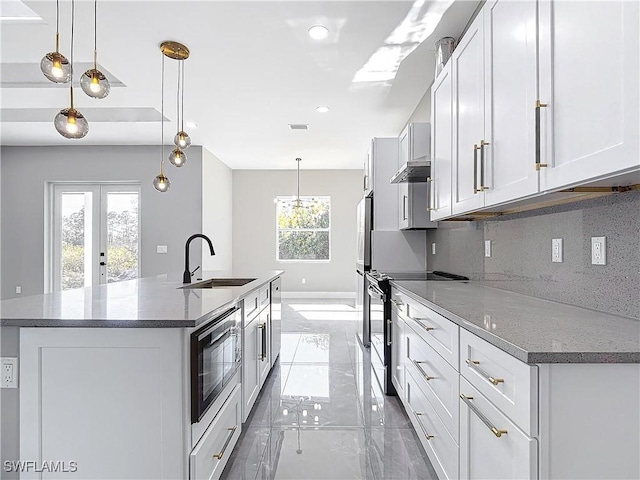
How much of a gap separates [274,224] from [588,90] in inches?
320

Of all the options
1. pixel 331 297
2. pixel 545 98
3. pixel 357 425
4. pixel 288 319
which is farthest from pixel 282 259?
pixel 545 98

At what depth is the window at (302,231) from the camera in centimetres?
925

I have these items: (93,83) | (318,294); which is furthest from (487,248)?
(318,294)

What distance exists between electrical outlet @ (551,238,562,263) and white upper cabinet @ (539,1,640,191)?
0.53 metres

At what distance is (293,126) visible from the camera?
5.70 metres

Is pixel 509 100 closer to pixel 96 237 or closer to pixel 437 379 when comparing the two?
pixel 437 379

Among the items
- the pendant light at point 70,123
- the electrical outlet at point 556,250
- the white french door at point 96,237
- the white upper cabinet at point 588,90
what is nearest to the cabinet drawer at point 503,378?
the white upper cabinet at point 588,90

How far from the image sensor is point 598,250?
1640mm

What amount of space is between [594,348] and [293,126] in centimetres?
509

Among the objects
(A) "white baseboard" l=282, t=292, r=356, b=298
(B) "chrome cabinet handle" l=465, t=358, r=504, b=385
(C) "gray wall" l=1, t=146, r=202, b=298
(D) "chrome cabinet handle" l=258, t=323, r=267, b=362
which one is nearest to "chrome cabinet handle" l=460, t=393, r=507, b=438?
(B) "chrome cabinet handle" l=465, t=358, r=504, b=385

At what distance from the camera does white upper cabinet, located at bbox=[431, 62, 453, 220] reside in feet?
8.60

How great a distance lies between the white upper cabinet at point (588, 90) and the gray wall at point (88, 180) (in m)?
5.99

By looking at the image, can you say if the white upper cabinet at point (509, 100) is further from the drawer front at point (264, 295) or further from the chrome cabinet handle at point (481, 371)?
the drawer front at point (264, 295)

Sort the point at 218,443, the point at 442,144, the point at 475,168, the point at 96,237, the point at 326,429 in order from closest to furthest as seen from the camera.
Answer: the point at 218,443, the point at 475,168, the point at 326,429, the point at 442,144, the point at 96,237
